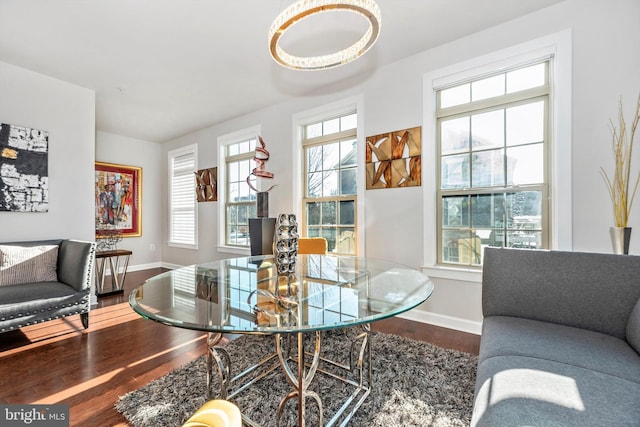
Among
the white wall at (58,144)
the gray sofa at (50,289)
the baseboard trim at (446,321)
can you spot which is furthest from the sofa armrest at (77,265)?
the baseboard trim at (446,321)

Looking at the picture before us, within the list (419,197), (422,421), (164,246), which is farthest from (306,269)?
(164,246)

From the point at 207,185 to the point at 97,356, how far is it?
130 inches

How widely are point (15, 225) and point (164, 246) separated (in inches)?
115

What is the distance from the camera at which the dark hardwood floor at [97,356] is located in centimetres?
167

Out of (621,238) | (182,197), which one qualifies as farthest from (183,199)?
(621,238)

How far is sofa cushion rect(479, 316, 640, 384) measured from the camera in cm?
112

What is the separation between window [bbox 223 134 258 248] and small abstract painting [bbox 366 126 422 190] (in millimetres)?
2022

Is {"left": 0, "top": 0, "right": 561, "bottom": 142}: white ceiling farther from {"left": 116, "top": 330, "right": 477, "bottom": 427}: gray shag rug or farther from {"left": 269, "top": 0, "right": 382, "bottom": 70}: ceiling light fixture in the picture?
{"left": 116, "top": 330, "right": 477, "bottom": 427}: gray shag rug

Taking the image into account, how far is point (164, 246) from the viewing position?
232 inches

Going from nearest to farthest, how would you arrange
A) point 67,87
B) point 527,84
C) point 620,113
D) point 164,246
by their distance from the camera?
point 620,113 → point 527,84 → point 67,87 → point 164,246

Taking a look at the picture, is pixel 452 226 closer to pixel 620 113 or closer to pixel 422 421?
pixel 620 113

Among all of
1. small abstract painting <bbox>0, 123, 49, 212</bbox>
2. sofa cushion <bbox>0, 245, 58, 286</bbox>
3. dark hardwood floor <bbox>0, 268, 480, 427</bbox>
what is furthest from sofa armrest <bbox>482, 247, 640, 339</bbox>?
small abstract painting <bbox>0, 123, 49, 212</bbox>

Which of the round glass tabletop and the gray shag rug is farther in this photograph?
the gray shag rug

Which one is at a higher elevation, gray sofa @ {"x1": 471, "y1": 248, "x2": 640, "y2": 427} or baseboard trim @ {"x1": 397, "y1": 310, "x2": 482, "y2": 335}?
gray sofa @ {"x1": 471, "y1": 248, "x2": 640, "y2": 427}
